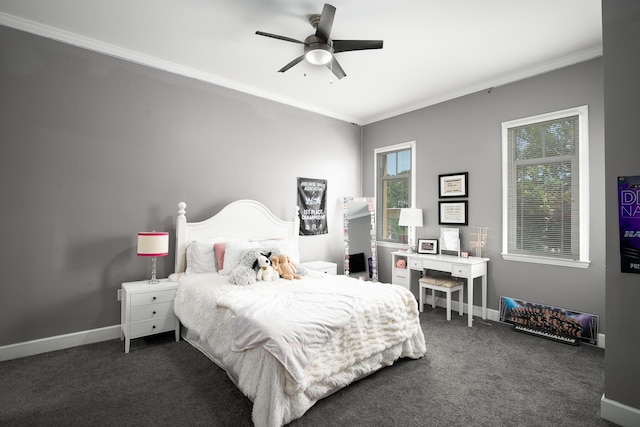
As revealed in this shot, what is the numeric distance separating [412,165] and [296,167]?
1.74 m

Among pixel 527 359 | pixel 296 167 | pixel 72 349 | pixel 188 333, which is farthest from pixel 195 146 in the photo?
pixel 527 359

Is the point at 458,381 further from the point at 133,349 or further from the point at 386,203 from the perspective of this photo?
the point at 386,203

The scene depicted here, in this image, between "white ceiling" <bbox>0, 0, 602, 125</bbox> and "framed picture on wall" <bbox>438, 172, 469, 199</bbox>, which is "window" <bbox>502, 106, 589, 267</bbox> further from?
"white ceiling" <bbox>0, 0, 602, 125</bbox>

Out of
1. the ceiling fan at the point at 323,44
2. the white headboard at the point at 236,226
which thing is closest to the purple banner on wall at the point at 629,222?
the ceiling fan at the point at 323,44

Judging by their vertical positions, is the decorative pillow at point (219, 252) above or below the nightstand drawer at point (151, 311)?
above

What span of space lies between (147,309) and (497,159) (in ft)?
13.6

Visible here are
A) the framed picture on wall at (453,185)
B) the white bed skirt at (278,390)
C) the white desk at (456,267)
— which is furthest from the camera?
the framed picture on wall at (453,185)

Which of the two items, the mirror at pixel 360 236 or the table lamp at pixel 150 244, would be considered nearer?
the table lamp at pixel 150 244

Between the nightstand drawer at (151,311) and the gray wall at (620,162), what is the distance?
11.3 ft

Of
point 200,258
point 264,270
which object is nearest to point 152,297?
point 200,258

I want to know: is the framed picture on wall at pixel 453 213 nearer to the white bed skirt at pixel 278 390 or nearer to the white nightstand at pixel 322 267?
the white nightstand at pixel 322 267

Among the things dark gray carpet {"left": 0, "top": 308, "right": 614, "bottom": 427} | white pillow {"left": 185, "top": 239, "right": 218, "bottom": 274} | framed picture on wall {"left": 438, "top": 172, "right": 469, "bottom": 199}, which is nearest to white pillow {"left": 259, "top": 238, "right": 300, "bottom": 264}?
white pillow {"left": 185, "top": 239, "right": 218, "bottom": 274}

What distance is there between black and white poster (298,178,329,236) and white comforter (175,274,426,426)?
1.76m

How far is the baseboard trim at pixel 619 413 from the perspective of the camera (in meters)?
1.89
